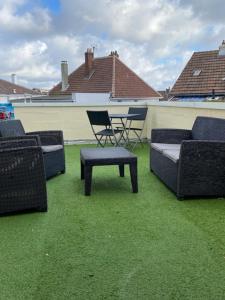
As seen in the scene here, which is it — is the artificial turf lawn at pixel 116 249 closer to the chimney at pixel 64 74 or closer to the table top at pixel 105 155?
the table top at pixel 105 155

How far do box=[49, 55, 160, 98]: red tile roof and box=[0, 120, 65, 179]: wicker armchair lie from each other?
51.4ft

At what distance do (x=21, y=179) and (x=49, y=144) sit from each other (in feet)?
6.26

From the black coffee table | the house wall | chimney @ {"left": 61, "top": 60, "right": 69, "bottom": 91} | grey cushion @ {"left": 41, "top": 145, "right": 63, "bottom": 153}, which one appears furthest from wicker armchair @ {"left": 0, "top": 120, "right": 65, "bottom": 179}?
chimney @ {"left": 61, "top": 60, "right": 69, "bottom": 91}

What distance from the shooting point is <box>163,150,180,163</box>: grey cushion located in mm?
3604

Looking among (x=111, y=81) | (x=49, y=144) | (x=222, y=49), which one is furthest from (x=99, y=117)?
(x=111, y=81)

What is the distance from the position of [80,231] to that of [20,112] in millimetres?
5391

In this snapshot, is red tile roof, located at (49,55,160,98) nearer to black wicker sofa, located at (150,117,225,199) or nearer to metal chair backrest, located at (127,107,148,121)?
metal chair backrest, located at (127,107,148,121)

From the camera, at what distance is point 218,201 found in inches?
137

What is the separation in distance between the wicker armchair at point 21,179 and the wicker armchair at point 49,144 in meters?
0.94

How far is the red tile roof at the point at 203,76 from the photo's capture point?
1438cm

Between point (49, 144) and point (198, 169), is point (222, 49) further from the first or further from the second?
point (198, 169)

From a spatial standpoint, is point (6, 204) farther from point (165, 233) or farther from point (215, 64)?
point (215, 64)

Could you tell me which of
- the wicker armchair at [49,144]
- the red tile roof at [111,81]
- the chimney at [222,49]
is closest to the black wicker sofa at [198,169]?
the wicker armchair at [49,144]

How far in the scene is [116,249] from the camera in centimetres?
244
